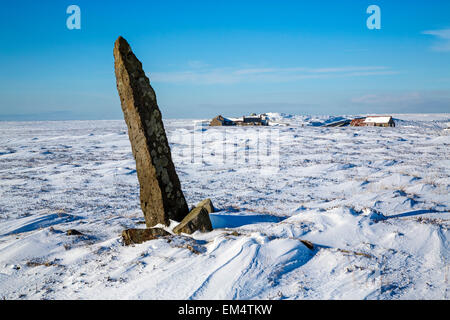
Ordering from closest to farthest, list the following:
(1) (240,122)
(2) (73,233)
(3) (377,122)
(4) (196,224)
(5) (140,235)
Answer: (5) (140,235) → (4) (196,224) → (2) (73,233) → (3) (377,122) → (1) (240,122)

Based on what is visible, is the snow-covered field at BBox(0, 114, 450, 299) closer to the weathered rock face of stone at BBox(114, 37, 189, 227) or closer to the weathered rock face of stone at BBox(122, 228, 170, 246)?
the weathered rock face of stone at BBox(122, 228, 170, 246)

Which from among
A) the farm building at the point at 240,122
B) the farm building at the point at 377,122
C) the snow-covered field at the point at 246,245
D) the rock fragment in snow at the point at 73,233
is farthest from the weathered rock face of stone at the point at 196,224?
the farm building at the point at 240,122

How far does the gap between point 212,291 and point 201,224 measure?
1833mm

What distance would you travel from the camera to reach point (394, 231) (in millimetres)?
4113

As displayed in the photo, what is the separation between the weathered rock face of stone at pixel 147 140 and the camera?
499 centimetres

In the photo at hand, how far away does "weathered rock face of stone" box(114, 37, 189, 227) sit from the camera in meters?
4.99

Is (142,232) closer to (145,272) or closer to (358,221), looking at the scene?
(145,272)

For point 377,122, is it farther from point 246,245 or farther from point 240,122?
point 246,245

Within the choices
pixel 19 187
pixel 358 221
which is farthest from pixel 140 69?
pixel 19 187

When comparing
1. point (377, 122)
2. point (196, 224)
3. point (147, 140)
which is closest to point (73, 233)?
point (147, 140)

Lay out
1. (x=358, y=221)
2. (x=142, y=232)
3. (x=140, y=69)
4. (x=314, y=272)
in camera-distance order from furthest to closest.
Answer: (x=140, y=69) → (x=358, y=221) → (x=142, y=232) → (x=314, y=272)

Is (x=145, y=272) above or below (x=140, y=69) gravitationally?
below

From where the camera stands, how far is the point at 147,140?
4988 millimetres

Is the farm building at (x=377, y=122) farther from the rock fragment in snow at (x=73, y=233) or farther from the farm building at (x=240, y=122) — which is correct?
the rock fragment in snow at (x=73, y=233)
